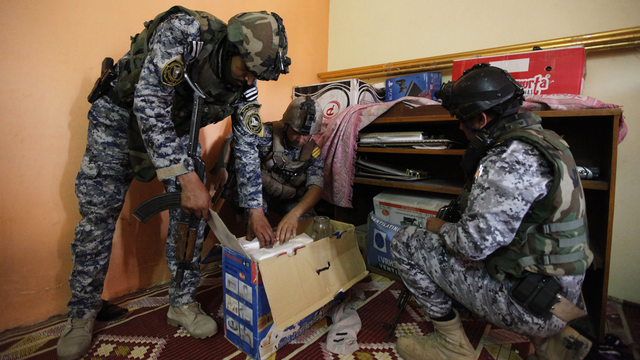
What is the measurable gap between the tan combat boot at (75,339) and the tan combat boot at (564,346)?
64.9 inches

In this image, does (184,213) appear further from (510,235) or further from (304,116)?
(510,235)

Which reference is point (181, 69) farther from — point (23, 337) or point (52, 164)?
point (23, 337)

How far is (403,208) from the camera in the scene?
1.76 metres

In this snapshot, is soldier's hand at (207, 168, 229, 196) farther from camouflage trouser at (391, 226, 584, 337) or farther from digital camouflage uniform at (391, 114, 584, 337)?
digital camouflage uniform at (391, 114, 584, 337)

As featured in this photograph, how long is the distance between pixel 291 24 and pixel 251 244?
5.93ft

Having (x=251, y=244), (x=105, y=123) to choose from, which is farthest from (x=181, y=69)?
(x=251, y=244)

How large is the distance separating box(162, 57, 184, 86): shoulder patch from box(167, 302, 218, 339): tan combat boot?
922 millimetres

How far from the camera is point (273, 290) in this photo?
1024mm

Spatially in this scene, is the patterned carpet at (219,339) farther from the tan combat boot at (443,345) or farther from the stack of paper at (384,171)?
the stack of paper at (384,171)

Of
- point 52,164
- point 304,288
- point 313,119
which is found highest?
point 313,119

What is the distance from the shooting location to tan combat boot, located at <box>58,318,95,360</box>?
42.6 inches

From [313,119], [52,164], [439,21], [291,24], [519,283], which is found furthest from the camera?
[291,24]

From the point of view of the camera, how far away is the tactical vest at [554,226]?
0.86m

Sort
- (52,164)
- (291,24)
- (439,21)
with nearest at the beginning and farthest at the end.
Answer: (52,164), (439,21), (291,24)
